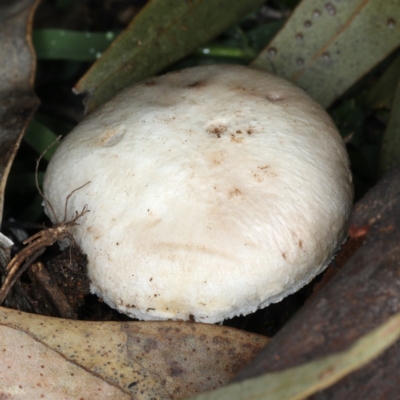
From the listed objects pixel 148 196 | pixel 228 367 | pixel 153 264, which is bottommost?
pixel 228 367

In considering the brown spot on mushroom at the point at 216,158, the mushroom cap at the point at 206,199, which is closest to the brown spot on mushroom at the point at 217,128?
the mushroom cap at the point at 206,199

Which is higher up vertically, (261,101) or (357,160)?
(261,101)

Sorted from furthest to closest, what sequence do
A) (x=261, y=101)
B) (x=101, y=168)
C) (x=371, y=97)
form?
(x=371, y=97)
(x=261, y=101)
(x=101, y=168)

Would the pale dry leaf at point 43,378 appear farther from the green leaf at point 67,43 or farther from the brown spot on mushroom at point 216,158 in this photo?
the green leaf at point 67,43

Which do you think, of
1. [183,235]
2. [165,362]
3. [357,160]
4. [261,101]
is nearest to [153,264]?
[183,235]

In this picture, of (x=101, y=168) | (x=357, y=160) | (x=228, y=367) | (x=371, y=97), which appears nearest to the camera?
(x=228, y=367)

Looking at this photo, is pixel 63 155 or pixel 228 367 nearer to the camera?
pixel 228 367

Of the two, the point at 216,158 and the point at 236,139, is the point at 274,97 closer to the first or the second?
the point at 236,139

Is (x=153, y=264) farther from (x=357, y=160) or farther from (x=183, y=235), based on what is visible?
(x=357, y=160)
